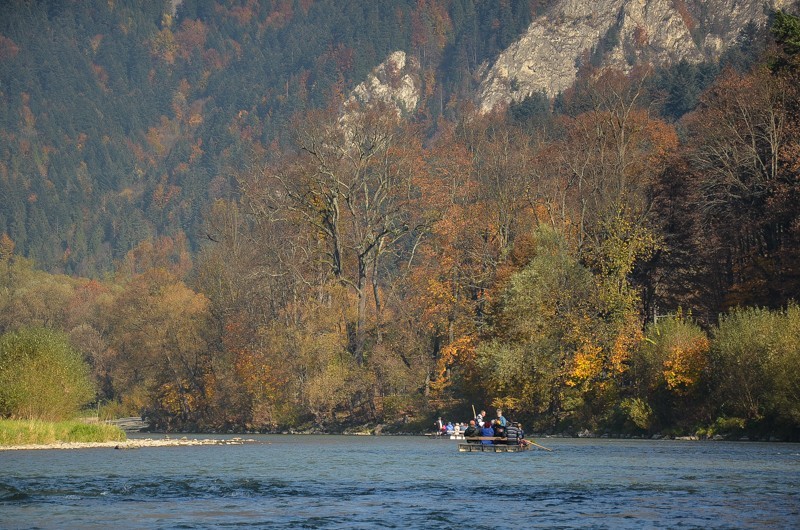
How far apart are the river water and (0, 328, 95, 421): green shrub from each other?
838 centimetres

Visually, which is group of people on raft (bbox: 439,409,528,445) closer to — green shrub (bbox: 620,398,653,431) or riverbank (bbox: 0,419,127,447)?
green shrub (bbox: 620,398,653,431)

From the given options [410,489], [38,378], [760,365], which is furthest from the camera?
[38,378]

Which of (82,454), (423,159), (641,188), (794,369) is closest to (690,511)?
(794,369)

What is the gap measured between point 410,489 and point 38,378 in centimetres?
3370

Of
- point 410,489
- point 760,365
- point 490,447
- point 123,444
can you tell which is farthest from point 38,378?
point 760,365

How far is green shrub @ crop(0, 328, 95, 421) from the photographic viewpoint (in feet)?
201

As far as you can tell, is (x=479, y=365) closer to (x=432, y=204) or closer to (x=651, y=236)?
(x=651, y=236)

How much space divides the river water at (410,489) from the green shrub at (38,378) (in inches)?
330

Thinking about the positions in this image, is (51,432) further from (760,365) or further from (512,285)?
(760,365)

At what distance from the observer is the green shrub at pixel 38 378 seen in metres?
61.2

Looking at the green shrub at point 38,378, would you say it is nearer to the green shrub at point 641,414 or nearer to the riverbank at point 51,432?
the riverbank at point 51,432

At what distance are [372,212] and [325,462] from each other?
4231cm

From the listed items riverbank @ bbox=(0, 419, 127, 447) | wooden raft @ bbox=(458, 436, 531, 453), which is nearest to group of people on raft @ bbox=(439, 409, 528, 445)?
wooden raft @ bbox=(458, 436, 531, 453)

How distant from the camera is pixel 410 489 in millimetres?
35375
